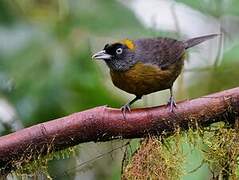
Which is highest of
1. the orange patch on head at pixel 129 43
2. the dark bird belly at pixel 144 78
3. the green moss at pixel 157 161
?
the orange patch on head at pixel 129 43

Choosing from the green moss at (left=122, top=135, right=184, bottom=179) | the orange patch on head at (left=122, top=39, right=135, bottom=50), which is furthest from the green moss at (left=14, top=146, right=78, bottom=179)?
the orange patch on head at (left=122, top=39, right=135, bottom=50)

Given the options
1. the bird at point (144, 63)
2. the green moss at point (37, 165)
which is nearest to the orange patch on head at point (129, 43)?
the bird at point (144, 63)

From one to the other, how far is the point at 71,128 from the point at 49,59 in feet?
3.73

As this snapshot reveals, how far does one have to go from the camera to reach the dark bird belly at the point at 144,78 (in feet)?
8.59

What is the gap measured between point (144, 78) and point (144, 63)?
→ 93 mm

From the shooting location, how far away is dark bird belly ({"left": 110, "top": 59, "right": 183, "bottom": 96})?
103 inches

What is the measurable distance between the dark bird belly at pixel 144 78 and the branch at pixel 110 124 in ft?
2.40

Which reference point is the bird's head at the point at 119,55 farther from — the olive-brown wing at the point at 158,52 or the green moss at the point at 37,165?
the green moss at the point at 37,165

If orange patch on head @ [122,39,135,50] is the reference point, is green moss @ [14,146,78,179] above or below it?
below

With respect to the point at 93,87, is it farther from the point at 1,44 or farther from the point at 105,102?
the point at 1,44

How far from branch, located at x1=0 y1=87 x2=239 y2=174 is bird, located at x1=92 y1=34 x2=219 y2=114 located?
726mm

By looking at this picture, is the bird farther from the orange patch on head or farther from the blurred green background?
the blurred green background

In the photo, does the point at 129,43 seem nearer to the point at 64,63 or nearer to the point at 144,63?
the point at 144,63

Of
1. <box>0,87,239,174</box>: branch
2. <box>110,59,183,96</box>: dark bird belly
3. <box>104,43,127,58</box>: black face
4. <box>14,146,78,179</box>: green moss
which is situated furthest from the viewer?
<box>104,43,127,58</box>: black face
